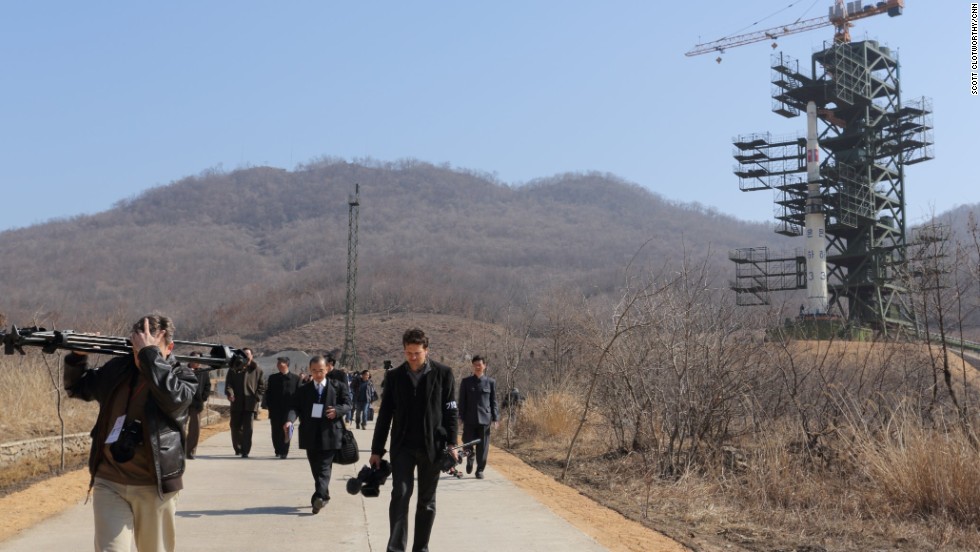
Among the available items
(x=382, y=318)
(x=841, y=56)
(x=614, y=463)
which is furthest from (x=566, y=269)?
(x=614, y=463)

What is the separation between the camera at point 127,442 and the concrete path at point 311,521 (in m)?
3.05

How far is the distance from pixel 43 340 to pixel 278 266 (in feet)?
585

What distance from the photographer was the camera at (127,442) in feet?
17.9

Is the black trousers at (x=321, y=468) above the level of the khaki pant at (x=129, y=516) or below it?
below

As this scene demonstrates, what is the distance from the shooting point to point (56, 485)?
1297 centimetres

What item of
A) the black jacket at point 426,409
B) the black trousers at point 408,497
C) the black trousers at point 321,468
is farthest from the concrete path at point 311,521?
the black jacket at point 426,409

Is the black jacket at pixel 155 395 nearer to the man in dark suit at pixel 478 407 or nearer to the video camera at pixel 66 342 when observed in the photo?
the video camera at pixel 66 342

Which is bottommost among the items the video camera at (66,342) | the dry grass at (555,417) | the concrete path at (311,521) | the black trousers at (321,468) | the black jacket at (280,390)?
the dry grass at (555,417)

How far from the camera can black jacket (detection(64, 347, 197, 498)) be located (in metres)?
5.52

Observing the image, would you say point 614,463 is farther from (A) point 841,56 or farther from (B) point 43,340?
(A) point 841,56

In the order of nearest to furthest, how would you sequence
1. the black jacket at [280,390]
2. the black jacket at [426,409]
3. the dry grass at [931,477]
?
the black jacket at [426,409], the dry grass at [931,477], the black jacket at [280,390]

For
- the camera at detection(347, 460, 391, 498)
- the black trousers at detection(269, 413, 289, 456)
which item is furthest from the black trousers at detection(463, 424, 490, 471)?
the camera at detection(347, 460, 391, 498)

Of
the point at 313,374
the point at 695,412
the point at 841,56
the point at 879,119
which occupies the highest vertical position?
the point at 841,56

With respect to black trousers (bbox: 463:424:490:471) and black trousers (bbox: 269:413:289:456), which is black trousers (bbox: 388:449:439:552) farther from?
black trousers (bbox: 269:413:289:456)
